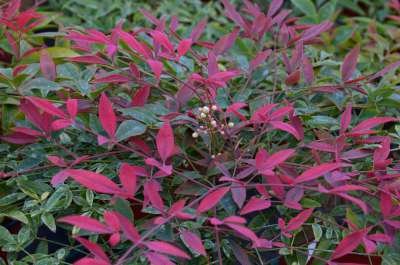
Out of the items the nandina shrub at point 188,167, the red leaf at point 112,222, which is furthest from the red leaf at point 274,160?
the red leaf at point 112,222

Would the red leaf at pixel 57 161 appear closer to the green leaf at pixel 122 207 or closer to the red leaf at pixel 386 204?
the green leaf at pixel 122 207

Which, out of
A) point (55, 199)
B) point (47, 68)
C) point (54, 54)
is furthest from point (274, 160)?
point (54, 54)

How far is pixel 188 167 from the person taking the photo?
1.21 m

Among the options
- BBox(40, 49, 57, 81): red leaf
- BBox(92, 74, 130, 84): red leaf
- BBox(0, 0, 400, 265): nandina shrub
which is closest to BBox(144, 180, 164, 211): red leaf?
BBox(0, 0, 400, 265): nandina shrub

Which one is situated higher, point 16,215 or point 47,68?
point 47,68

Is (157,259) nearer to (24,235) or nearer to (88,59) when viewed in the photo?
(24,235)

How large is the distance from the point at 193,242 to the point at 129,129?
0.83 ft

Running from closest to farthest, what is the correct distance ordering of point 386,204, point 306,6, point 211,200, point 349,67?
point 211,200 → point 386,204 → point 349,67 → point 306,6

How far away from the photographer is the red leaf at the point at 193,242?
2.91ft

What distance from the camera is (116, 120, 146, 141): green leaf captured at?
1.05 m

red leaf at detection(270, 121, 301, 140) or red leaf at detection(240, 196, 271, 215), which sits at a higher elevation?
red leaf at detection(270, 121, 301, 140)

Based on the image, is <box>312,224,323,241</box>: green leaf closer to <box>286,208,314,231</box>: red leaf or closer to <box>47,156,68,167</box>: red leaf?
<box>286,208,314,231</box>: red leaf

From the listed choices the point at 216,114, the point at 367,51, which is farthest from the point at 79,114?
the point at 367,51

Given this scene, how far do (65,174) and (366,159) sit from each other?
0.58 meters
